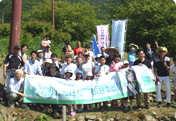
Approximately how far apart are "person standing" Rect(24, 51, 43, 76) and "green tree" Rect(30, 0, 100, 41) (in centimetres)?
2143

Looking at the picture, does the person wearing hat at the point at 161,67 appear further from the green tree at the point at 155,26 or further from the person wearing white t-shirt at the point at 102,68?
the green tree at the point at 155,26

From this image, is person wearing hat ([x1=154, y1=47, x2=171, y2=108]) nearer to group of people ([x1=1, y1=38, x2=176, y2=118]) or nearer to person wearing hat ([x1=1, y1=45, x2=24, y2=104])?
group of people ([x1=1, y1=38, x2=176, y2=118])

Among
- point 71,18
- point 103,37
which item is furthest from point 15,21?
point 71,18

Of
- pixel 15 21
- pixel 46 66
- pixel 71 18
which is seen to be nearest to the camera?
pixel 46 66

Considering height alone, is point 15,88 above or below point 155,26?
Result: below

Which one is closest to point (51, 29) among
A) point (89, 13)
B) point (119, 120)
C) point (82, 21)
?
point (82, 21)

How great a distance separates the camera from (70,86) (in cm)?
686

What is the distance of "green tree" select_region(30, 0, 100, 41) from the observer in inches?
1144

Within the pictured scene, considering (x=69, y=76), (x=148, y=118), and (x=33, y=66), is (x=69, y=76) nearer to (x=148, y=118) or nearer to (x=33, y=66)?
(x=33, y=66)

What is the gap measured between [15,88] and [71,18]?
79.8ft

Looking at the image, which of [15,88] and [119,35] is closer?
[15,88]

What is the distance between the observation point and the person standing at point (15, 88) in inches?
259

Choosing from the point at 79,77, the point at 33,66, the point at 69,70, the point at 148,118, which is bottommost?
the point at 148,118

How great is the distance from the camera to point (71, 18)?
30.1 metres
